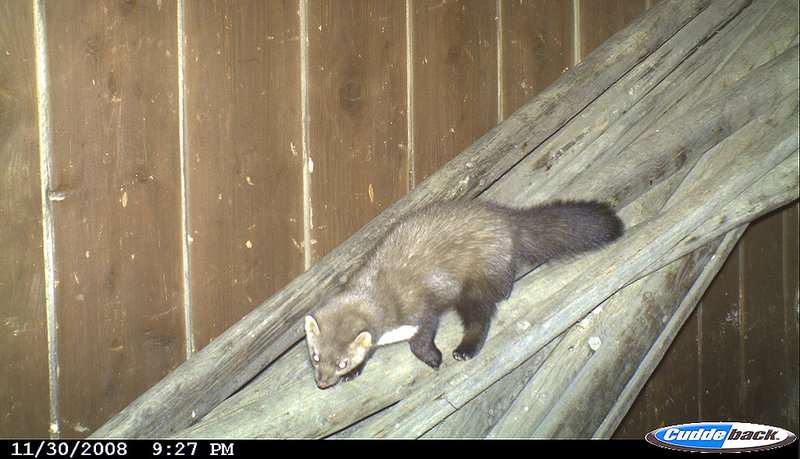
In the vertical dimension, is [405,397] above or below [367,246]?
below

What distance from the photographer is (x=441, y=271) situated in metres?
2.63

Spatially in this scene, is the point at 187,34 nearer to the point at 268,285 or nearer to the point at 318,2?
the point at 318,2

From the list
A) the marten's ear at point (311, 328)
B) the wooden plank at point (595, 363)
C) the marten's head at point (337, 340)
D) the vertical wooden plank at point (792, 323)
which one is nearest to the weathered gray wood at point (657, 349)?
the wooden plank at point (595, 363)

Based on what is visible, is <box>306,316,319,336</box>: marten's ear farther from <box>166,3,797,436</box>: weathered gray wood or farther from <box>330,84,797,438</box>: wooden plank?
<box>330,84,797,438</box>: wooden plank

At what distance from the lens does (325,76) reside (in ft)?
9.48

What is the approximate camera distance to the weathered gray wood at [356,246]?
7.15ft

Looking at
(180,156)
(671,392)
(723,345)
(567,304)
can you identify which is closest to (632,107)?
(567,304)

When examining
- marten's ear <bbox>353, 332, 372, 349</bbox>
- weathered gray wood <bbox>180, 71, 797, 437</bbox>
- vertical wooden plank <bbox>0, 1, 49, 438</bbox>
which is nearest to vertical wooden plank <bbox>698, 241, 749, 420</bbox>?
weathered gray wood <bbox>180, 71, 797, 437</bbox>

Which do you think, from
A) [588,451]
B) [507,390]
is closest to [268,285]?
[507,390]

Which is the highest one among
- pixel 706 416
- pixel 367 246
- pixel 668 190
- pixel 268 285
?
pixel 668 190

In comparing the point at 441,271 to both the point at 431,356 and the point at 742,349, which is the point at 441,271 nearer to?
the point at 431,356

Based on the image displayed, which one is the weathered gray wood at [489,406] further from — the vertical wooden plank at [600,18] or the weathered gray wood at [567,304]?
the vertical wooden plank at [600,18]

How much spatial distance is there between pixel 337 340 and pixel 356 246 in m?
0.33

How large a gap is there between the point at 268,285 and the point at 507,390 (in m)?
1.08
